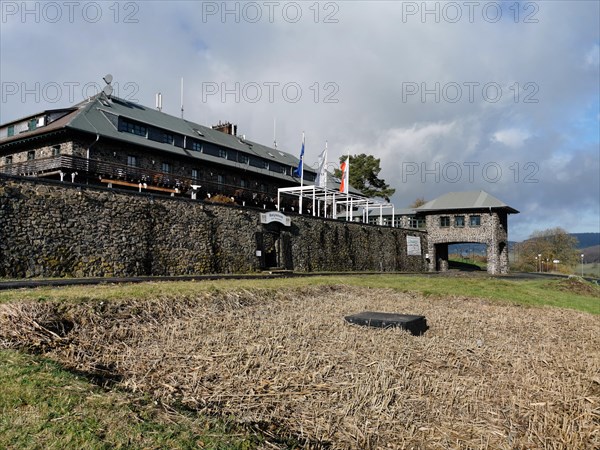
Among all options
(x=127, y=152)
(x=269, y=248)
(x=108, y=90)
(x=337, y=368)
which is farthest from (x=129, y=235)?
(x=108, y=90)

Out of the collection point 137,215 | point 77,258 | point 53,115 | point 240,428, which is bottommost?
point 240,428

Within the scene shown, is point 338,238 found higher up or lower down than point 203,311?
higher up

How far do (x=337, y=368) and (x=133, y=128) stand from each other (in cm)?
3323

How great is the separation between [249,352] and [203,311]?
3.48m

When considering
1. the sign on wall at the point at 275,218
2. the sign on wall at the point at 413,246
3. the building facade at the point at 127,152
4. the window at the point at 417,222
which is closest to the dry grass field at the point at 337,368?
the sign on wall at the point at 275,218

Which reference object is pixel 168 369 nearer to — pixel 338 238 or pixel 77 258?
pixel 77 258

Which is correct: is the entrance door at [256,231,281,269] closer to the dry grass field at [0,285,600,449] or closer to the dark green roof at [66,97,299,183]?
the dark green roof at [66,97,299,183]

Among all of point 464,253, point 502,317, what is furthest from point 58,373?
point 464,253

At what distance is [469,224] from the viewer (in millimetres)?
48844

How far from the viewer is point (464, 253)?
2950 inches

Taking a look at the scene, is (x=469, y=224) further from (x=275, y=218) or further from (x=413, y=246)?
(x=275, y=218)

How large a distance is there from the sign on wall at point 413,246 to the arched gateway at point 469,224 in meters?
2.86

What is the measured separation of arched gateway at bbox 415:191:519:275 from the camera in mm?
47406

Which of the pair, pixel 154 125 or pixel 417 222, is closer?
pixel 154 125
